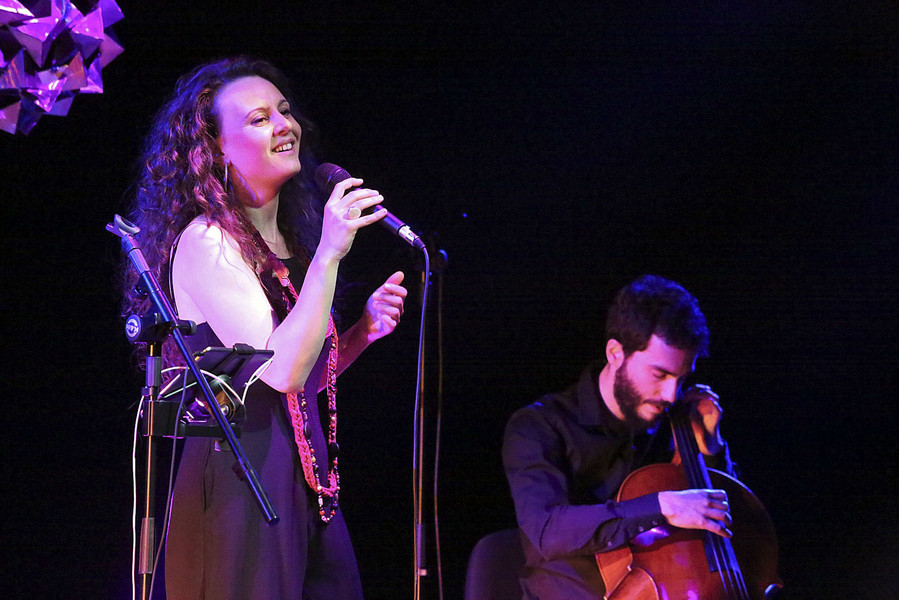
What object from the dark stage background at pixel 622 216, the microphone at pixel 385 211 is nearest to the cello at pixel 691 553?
the dark stage background at pixel 622 216

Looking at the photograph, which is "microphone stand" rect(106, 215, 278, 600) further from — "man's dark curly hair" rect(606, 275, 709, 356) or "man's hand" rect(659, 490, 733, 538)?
"man's dark curly hair" rect(606, 275, 709, 356)

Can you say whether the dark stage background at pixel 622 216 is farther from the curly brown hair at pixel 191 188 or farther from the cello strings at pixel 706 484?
the curly brown hair at pixel 191 188

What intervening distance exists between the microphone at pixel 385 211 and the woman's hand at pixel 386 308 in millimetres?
180

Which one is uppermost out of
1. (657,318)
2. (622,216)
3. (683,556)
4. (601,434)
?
(622,216)

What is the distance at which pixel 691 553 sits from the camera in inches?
101

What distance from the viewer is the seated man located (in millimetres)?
2730

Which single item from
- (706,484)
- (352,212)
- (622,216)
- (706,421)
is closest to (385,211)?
(352,212)

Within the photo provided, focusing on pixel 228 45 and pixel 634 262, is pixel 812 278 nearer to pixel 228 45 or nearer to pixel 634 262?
pixel 634 262

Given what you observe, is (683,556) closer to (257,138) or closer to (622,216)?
(622,216)

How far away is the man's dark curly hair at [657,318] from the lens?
9.97ft

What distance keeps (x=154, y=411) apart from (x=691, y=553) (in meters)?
1.71

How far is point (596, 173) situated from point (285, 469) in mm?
2244

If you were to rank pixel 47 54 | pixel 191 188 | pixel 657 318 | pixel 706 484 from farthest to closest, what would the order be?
pixel 657 318
pixel 706 484
pixel 47 54
pixel 191 188

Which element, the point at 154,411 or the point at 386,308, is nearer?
the point at 154,411
